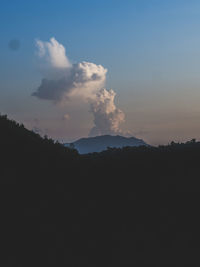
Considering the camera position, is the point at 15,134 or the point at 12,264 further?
the point at 15,134

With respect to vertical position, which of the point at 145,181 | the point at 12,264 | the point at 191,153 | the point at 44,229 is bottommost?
the point at 12,264

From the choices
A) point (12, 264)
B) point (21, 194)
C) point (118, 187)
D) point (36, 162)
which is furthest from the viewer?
point (36, 162)

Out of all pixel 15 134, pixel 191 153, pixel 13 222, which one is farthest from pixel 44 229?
pixel 191 153

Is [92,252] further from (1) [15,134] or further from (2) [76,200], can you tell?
(1) [15,134]

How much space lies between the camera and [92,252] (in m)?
17.7

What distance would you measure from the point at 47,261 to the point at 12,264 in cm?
170

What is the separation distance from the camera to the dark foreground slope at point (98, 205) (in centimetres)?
1742

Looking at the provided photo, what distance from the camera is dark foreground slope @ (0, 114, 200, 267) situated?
17.4 m

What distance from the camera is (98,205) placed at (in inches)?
851

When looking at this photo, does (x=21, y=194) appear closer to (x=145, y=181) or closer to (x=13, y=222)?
(x=13, y=222)

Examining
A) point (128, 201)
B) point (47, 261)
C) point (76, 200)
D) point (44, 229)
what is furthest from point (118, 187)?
point (47, 261)

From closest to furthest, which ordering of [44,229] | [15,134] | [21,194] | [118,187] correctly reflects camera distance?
1. [44,229]
2. [21,194]
3. [118,187]
4. [15,134]

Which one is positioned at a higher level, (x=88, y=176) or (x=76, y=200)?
(x=88, y=176)

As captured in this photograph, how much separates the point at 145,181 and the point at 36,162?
8033 mm
